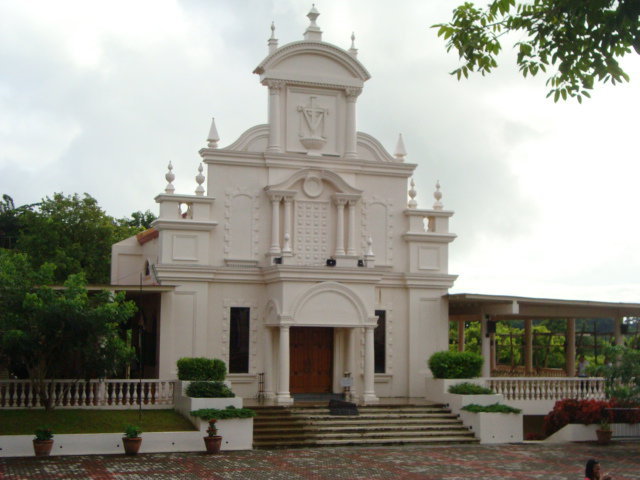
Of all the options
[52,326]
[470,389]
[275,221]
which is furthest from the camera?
[275,221]

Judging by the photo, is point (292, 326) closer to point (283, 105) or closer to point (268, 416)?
point (268, 416)

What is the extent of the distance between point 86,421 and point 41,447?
2007 millimetres

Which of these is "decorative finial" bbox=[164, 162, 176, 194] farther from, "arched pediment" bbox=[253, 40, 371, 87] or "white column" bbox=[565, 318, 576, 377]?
"white column" bbox=[565, 318, 576, 377]

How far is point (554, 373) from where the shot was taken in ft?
127

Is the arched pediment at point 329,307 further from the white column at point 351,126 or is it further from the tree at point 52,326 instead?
the tree at point 52,326

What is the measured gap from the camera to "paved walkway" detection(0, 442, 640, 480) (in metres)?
19.1

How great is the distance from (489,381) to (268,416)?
6873 millimetres

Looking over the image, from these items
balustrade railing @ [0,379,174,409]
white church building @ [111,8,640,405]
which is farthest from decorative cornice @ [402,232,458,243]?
balustrade railing @ [0,379,174,409]

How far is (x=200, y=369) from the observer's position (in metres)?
25.0

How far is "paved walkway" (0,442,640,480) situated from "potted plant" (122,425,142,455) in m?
0.34

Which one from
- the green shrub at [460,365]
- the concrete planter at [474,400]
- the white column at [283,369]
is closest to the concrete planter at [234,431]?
the white column at [283,369]

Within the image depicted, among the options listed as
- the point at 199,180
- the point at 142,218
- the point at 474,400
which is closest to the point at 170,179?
the point at 199,180

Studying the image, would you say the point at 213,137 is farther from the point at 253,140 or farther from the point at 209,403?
the point at 209,403

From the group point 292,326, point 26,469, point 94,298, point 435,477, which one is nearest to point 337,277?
point 292,326
